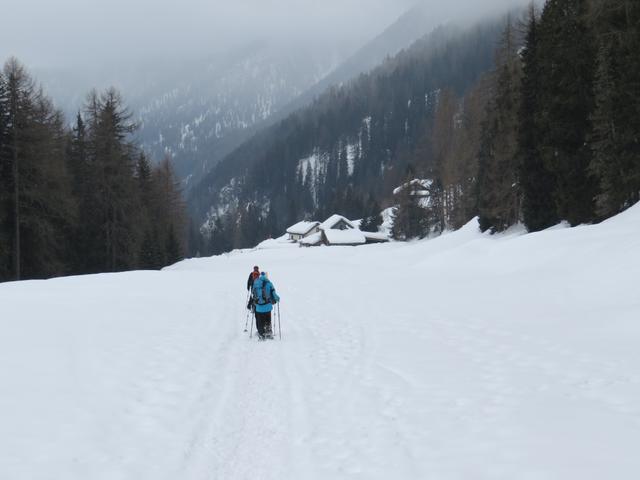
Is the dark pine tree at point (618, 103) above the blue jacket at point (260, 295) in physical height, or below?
above

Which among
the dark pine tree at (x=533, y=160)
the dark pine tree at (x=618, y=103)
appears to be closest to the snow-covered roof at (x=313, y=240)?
the dark pine tree at (x=533, y=160)

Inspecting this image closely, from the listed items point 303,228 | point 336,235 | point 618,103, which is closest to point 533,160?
point 618,103

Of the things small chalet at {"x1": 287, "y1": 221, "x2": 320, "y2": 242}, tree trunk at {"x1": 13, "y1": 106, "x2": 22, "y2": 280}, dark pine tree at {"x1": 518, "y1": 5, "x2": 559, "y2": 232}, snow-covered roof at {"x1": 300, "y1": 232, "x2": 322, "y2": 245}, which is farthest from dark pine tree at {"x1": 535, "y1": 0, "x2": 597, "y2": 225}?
small chalet at {"x1": 287, "y1": 221, "x2": 320, "y2": 242}

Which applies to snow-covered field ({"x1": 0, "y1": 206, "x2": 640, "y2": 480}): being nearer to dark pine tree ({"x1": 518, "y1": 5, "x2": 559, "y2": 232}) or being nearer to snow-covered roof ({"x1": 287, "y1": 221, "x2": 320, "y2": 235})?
dark pine tree ({"x1": 518, "y1": 5, "x2": 559, "y2": 232})

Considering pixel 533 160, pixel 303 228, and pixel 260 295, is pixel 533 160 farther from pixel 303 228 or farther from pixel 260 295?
pixel 303 228

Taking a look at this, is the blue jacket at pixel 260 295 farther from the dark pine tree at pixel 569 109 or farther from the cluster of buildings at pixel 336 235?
the cluster of buildings at pixel 336 235

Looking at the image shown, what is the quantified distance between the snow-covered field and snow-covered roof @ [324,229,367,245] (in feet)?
227

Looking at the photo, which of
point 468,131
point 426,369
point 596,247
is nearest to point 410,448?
point 426,369

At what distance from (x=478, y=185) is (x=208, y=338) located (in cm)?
3190

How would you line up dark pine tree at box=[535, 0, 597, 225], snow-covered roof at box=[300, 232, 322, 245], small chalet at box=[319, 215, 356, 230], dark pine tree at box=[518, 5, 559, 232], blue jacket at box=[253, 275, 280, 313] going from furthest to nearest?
1. small chalet at box=[319, 215, 356, 230]
2. snow-covered roof at box=[300, 232, 322, 245]
3. dark pine tree at box=[518, 5, 559, 232]
4. dark pine tree at box=[535, 0, 597, 225]
5. blue jacket at box=[253, 275, 280, 313]

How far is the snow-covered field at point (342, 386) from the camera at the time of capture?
5.72 m

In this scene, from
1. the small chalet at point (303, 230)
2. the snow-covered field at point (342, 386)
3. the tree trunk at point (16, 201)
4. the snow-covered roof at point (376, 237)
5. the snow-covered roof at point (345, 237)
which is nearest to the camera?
the snow-covered field at point (342, 386)

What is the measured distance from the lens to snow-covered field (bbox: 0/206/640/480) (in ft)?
18.8

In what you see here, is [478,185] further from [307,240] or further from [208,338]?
[307,240]
